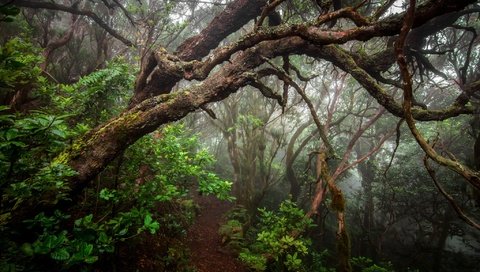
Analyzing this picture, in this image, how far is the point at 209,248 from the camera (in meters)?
8.66

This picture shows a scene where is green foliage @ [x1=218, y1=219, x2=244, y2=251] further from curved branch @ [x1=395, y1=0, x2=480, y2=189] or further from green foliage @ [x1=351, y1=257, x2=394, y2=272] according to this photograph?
curved branch @ [x1=395, y1=0, x2=480, y2=189]

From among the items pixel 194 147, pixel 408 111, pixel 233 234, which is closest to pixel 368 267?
pixel 233 234

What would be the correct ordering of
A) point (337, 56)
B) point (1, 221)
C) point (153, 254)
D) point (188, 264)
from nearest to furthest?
point (1, 221) < point (337, 56) < point (153, 254) < point (188, 264)

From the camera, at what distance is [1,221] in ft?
9.36

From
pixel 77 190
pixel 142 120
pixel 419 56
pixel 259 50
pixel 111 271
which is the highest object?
pixel 419 56

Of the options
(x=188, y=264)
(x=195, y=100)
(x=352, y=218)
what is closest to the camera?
(x=195, y=100)

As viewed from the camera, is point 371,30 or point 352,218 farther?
point 352,218

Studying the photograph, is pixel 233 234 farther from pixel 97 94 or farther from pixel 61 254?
pixel 61 254

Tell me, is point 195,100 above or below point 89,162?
above

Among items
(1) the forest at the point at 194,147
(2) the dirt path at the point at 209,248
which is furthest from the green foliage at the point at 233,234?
(2) the dirt path at the point at 209,248

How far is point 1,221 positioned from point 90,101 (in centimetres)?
306

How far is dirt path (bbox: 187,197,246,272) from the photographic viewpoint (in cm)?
752

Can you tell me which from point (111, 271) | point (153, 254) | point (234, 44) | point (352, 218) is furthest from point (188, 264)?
point (352, 218)

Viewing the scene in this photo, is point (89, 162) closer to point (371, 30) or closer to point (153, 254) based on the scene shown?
point (153, 254)
